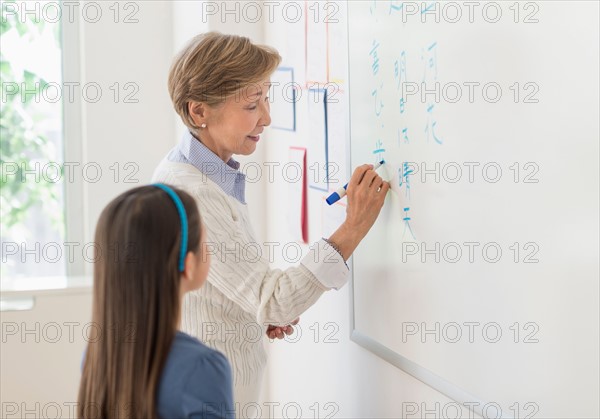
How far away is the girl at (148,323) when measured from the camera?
1118 mm

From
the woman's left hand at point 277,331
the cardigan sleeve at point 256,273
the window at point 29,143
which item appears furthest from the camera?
the window at point 29,143

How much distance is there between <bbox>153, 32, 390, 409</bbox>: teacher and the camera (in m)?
1.51

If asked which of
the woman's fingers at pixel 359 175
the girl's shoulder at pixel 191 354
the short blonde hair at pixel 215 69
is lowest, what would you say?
the girl's shoulder at pixel 191 354

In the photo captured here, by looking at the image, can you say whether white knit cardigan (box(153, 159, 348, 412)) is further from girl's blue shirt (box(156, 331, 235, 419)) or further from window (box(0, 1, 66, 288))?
window (box(0, 1, 66, 288))

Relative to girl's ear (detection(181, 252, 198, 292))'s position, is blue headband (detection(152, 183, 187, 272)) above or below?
above

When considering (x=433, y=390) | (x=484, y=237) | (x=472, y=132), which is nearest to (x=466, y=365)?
(x=433, y=390)

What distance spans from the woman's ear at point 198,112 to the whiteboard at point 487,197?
36 cm

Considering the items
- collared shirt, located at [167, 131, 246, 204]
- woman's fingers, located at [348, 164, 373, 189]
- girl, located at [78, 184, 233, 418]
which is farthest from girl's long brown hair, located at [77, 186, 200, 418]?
woman's fingers, located at [348, 164, 373, 189]

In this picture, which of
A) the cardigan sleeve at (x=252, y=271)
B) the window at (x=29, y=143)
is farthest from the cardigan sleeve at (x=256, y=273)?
the window at (x=29, y=143)

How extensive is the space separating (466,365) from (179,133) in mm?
1867

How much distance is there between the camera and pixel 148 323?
115 cm

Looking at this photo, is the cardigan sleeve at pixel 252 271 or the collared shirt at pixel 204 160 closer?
the cardigan sleeve at pixel 252 271

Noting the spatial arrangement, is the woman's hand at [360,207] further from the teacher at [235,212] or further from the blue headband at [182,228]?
the blue headband at [182,228]

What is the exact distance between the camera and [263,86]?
1682 mm
